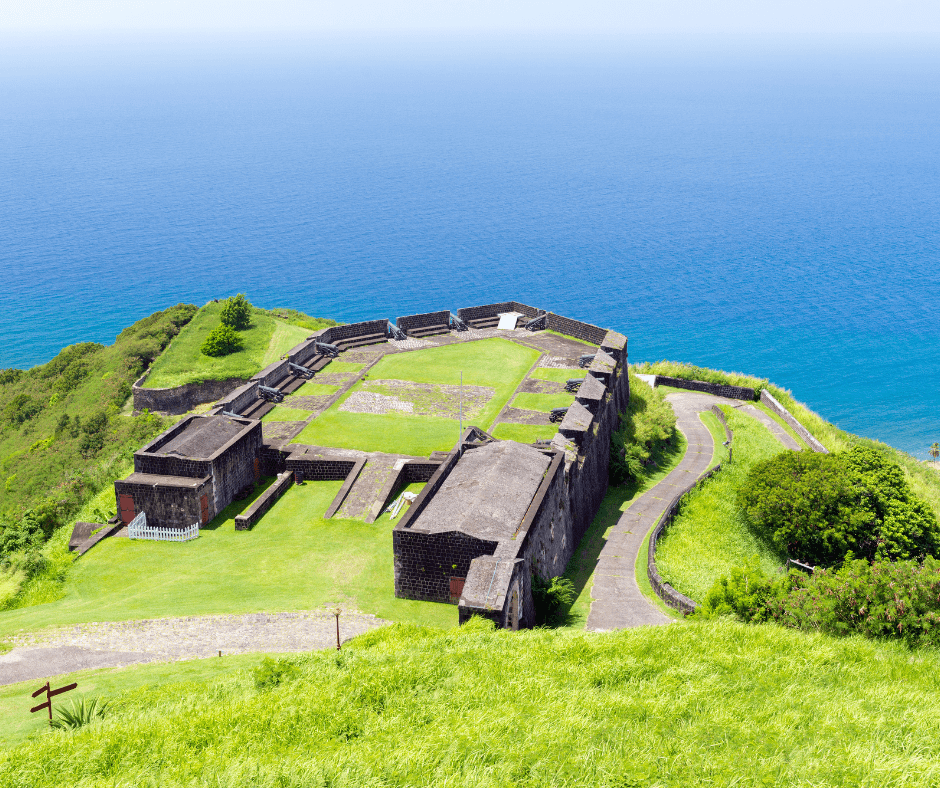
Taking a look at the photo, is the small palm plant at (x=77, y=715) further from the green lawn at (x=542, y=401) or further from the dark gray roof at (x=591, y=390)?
the green lawn at (x=542, y=401)

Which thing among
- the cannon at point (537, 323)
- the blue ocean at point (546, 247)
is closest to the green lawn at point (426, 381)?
the cannon at point (537, 323)

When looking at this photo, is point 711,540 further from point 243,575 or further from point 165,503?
point 165,503

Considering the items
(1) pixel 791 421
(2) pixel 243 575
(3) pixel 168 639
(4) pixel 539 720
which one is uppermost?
(4) pixel 539 720

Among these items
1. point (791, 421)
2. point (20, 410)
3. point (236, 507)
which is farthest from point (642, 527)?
point (20, 410)

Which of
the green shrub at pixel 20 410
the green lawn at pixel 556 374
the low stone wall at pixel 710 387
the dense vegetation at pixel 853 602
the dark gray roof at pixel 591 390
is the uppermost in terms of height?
the dark gray roof at pixel 591 390

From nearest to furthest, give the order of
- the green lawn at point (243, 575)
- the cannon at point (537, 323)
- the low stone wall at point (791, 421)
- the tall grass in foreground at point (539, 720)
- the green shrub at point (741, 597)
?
the tall grass in foreground at point (539, 720)
the green shrub at point (741, 597)
the green lawn at point (243, 575)
the low stone wall at point (791, 421)
the cannon at point (537, 323)

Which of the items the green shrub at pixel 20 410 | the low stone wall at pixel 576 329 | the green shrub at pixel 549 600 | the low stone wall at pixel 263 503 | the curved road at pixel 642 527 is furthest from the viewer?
the green shrub at pixel 20 410
